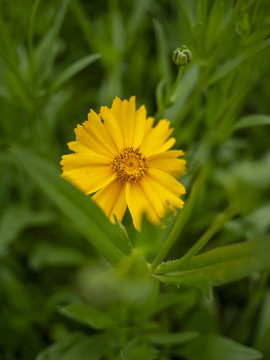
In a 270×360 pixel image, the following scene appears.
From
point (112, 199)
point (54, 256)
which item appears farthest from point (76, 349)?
point (112, 199)

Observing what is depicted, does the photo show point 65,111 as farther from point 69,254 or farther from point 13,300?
point 13,300

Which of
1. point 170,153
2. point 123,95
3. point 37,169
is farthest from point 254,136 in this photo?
point 37,169

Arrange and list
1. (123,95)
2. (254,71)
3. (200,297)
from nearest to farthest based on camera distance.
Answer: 1. (254,71)
2. (200,297)
3. (123,95)

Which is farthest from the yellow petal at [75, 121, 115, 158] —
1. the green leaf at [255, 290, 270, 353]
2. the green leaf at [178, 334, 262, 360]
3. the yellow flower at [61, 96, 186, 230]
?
the green leaf at [255, 290, 270, 353]

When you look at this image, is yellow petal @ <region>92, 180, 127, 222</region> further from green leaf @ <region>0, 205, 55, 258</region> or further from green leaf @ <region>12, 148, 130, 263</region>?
green leaf @ <region>0, 205, 55, 258</region>

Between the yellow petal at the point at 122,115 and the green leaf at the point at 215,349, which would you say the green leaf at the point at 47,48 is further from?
the green leaf at the point at 215,349

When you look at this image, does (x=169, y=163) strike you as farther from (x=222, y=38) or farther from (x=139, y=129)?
(x=222, y=38)

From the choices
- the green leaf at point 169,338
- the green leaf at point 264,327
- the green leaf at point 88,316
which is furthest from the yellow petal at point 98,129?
the green leaf at point 264,327
